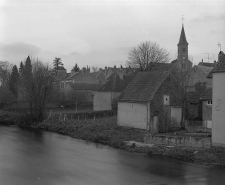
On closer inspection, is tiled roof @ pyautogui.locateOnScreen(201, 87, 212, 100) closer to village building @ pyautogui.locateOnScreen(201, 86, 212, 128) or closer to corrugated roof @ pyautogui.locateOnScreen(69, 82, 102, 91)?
village building @ pyautogui.locateOnScreen(201, 86, 212, 128)

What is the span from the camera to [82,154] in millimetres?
20156

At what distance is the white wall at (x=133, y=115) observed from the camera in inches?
1036

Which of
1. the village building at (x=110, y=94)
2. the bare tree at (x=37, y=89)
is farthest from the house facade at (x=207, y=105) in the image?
the bare tree at (x=37, y=89)

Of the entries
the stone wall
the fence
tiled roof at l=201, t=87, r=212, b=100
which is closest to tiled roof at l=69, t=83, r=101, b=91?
the fence

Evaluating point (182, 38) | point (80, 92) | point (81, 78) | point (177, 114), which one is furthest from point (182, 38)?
point (177, 114)

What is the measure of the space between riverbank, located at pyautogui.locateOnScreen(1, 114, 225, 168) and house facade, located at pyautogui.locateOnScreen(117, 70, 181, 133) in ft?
3.33

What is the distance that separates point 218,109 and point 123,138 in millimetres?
7965

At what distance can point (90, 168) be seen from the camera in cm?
1634

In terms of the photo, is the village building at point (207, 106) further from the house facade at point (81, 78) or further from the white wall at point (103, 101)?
the house facade at point (81, 78)

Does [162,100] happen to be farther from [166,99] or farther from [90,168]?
[90,168]

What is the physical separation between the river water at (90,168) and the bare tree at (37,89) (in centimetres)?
1579

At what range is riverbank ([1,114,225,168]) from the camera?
1830 centimetres

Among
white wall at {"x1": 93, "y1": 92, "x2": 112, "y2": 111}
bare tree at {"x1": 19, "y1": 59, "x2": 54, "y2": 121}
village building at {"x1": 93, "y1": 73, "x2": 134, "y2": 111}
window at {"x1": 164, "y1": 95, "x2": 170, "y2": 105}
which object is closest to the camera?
window at {"x1": 164, "y1": 95, "x2": 170, "y2": 105}

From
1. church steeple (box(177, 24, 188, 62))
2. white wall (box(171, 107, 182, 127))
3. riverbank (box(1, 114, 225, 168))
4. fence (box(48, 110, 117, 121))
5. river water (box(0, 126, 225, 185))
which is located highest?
church steeple (box(177, 24, 188, 62))
